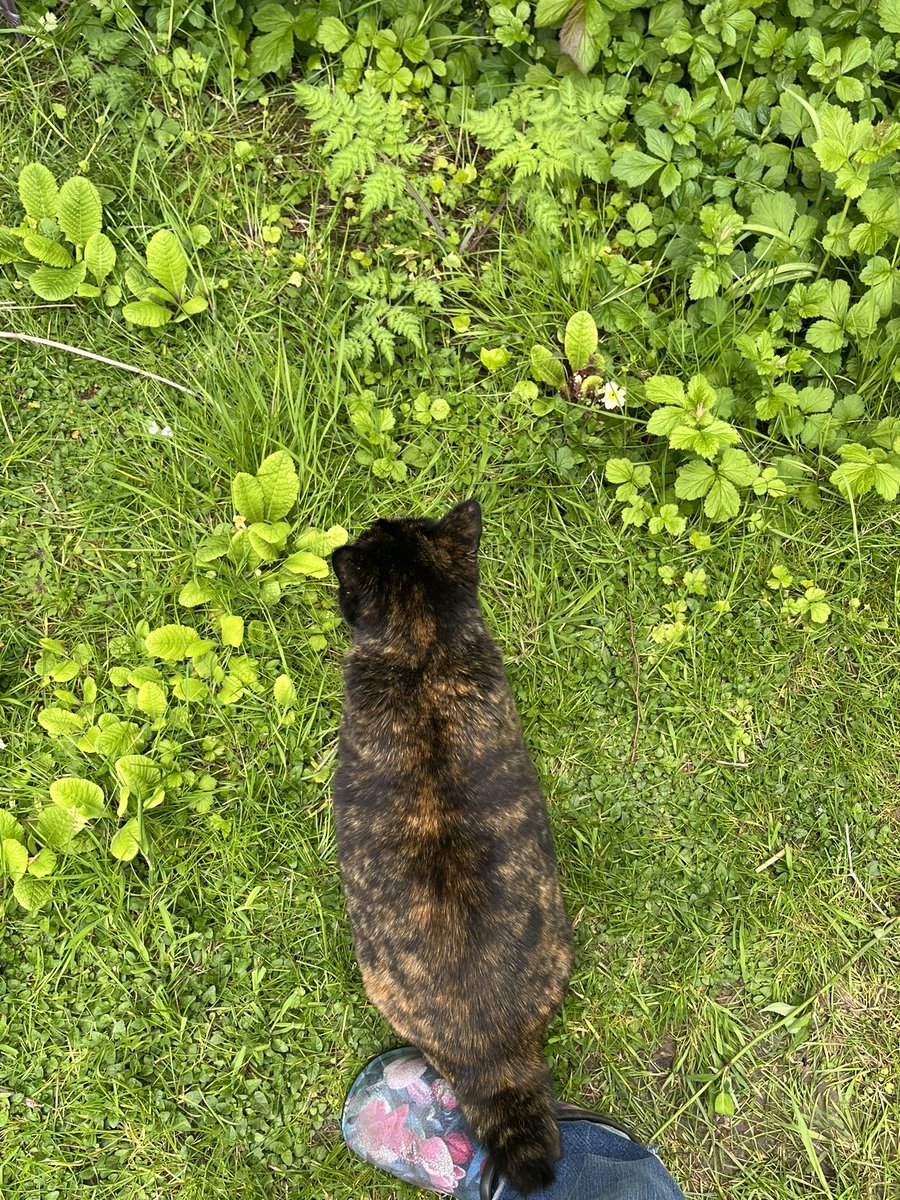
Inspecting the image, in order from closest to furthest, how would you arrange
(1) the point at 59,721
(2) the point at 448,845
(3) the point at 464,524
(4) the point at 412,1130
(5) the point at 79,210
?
1. (2) the point at 448,845
2. (3) the point at 464,524
3. (4) the point at 412,1130
4. (1) the point at 59,721
5. (5) the point at 79,210

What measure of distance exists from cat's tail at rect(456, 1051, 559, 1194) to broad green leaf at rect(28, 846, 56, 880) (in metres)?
1.53

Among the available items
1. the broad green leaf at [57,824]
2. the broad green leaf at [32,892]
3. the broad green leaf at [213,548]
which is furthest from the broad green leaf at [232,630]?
the broad green leaf at [32,892]

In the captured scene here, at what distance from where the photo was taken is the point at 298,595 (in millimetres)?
2926

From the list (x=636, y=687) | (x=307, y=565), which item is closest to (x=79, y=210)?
(x=307, y=565)

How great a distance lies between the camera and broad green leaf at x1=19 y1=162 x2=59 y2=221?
9.34 feet

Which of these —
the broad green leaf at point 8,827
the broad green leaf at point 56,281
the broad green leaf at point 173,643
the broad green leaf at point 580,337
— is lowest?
the broad green leaf at point 8,827

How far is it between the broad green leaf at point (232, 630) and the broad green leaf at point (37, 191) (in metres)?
1.61

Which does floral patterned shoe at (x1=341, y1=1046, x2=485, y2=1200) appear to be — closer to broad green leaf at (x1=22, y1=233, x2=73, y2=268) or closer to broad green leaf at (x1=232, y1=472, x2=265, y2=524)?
broad green leaf at (x1=232, y1=472, x2=265, y2=524)

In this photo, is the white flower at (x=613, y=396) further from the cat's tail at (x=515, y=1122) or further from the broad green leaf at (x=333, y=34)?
the cat's tail at (x=515, y=1122)

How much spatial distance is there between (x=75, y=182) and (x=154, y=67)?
1.76 ft

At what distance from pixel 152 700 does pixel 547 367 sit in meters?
1.83

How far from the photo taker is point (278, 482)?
2.83 metres

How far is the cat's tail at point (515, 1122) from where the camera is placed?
2.12m

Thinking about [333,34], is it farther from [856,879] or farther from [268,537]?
[856,879]
